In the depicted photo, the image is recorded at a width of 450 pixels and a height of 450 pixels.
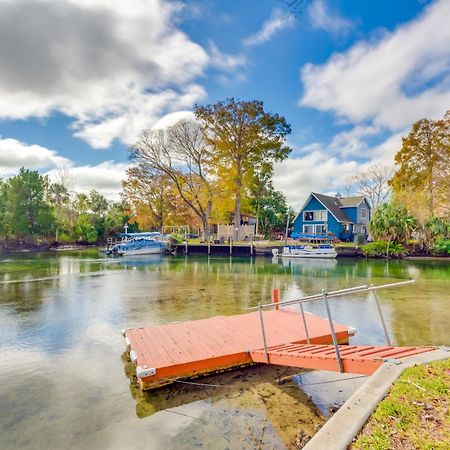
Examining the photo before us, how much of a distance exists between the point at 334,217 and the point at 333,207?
2251 mm

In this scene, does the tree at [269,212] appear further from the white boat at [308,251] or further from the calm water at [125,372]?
the calm water at [125,372]

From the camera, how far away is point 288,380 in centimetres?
581

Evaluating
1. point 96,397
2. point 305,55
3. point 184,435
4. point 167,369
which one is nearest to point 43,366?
point 96,397

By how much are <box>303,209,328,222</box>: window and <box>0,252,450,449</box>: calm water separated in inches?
1073

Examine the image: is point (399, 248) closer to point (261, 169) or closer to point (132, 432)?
point (261, 169)

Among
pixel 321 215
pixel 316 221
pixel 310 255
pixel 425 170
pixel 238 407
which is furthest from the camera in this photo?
pixel 316 221

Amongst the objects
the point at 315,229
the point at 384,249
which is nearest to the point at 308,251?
the point at 384,249

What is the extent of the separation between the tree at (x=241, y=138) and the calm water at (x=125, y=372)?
970 inches

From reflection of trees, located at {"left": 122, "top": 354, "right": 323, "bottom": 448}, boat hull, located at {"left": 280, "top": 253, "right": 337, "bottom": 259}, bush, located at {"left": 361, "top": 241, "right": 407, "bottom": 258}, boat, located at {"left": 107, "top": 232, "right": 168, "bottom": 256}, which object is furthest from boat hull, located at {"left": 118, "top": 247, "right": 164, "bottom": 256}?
reflection of trees, located at {"left": 122, "top": 354, "right": 323, "bottom": 448}

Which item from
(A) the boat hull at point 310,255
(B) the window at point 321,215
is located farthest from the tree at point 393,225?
(B) the window at point 321,215

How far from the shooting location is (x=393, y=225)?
107 ft

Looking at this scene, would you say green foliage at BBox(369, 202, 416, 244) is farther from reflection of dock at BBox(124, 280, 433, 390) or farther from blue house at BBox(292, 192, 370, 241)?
reflection of dock at BBox(124, 280, 433, 390)

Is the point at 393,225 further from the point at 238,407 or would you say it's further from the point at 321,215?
the point at 238,407

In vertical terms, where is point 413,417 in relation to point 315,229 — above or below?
below
